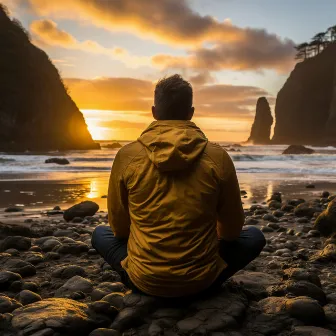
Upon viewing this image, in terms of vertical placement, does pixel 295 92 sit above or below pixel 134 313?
above

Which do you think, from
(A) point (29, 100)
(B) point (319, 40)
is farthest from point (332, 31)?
(A) point (29, 100)

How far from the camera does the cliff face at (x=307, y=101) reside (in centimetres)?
7800

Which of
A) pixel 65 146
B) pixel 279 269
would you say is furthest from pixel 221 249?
pixel 65 146

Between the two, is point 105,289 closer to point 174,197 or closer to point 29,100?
point 174,197

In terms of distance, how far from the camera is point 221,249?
2682 millimetres

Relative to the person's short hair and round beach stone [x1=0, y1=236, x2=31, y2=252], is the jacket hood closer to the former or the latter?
the person's short hair

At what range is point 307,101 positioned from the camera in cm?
8038

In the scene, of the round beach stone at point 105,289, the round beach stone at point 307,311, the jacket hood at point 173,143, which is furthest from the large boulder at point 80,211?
the round beach stone at point 307,311

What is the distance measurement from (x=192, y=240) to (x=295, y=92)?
284 ft

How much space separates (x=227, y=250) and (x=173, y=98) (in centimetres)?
110

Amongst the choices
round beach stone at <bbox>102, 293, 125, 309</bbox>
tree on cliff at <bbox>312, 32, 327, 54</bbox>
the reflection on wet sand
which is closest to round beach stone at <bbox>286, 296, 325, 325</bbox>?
round beach stone at <bbox>102, 293, 125, 309</bbox>

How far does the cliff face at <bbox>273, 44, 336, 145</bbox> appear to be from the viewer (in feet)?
256

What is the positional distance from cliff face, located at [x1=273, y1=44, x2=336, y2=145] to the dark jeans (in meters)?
76.3

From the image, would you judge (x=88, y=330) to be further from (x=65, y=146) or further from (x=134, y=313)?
(x=65, y=146)
